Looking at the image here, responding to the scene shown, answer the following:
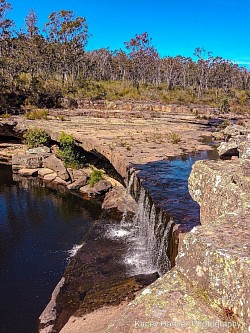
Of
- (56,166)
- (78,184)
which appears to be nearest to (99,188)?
(78,184)

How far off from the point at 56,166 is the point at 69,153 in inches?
57.8

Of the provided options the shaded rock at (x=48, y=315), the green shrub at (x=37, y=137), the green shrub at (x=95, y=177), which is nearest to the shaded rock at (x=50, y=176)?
the green shrub at (x=95, y=177)

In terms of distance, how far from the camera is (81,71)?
8981cm

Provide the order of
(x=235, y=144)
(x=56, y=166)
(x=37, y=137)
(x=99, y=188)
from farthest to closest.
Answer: (x=37, y=137) < (x=56, y=166) < (x=99, y=188) < (x=235, y=144)

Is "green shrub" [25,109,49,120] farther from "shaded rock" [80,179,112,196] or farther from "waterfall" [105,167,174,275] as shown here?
"waterfall" [105,167,174,275]

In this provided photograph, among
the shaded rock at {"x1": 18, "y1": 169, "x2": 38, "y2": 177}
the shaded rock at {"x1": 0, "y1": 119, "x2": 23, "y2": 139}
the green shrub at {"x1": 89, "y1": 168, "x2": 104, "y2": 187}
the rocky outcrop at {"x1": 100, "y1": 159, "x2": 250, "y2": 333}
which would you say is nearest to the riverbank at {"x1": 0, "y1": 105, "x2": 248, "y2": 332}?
the shaded rock at {"x1": 0, "y1": 119, "x2": 23, "y2": 139}

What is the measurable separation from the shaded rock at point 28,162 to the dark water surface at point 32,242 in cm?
268

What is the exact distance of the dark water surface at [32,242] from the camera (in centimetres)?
1087

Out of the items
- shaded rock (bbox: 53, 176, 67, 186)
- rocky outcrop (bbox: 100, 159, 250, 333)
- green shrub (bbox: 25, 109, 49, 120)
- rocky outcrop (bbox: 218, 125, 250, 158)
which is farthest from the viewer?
green shrub (bbox: 25, 109, 49, 120)

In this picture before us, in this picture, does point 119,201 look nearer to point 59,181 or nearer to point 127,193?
point 127,193

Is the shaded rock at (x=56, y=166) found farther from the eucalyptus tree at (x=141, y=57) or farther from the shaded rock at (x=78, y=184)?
the eucalyptus tree at (x=141, y=57)

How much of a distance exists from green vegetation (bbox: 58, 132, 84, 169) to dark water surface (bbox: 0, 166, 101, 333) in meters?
3.25

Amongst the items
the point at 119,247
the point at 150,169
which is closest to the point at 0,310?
the point at 119,247

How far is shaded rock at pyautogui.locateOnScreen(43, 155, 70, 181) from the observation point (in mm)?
24275
